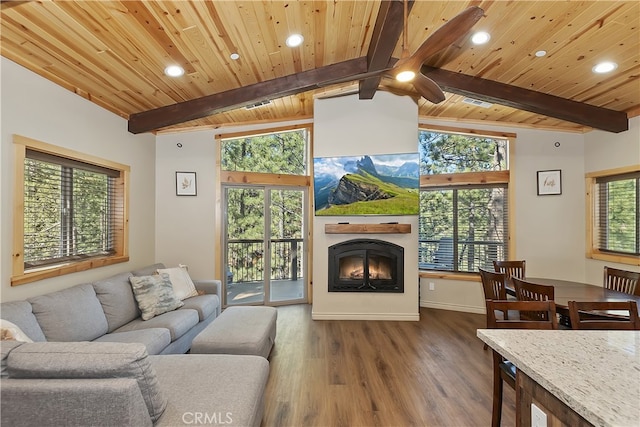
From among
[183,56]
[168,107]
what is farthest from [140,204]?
[183,56]

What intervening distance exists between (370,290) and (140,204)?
3.59m

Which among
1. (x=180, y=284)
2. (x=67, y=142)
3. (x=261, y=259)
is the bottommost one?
(x=180, y=284)

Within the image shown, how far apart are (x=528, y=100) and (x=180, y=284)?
496 centimetres

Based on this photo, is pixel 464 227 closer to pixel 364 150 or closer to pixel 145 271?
pixel 364 150

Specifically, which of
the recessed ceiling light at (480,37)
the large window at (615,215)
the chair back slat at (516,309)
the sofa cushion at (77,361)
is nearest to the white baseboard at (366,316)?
the chair back slat at (516,309)

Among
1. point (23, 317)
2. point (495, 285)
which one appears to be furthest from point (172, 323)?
point (495, 285)

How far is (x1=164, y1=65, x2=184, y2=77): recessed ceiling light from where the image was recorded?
294 centimetres

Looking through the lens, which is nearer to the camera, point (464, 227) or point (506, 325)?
point (506, 325)

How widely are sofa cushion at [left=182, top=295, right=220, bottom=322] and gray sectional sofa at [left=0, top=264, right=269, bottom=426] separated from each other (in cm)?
78

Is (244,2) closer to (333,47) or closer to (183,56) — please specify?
(183,56)

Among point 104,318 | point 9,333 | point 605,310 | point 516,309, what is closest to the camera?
point 9,333

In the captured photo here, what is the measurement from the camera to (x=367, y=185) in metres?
4.43

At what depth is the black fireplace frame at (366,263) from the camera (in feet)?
14.4

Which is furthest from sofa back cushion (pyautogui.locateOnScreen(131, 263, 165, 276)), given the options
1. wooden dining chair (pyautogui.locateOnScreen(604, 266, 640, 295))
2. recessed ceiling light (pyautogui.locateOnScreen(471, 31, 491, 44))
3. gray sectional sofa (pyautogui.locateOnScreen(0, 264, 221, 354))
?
wooden dining chair (pyautogui.locateOnScreen(604, 266, 640, 295))
